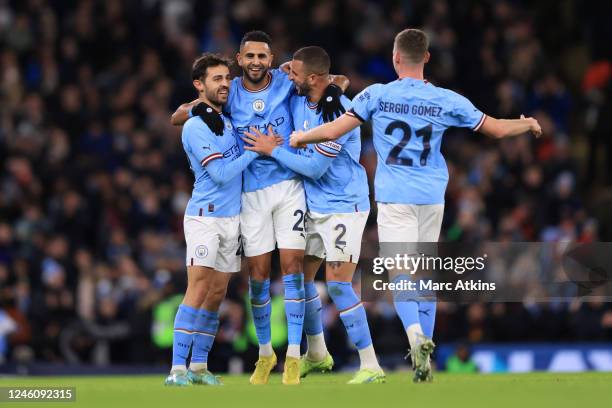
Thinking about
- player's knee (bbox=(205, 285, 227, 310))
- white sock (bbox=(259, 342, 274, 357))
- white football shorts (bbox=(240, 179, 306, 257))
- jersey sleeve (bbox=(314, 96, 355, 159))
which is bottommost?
white sock (bbox=(259, 342, 274, 357))

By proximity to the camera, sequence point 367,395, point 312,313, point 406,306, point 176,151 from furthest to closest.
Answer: point 176,151 < point 312,313 < point 406,306 < point 367,395

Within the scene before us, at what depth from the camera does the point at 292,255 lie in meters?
11.8

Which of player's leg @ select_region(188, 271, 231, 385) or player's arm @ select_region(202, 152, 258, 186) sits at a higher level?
player's arm @ select_region(202, 152, 258, 186)

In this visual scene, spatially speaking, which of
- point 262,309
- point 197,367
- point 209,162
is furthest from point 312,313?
point 209,162

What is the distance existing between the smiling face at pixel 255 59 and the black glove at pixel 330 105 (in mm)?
558

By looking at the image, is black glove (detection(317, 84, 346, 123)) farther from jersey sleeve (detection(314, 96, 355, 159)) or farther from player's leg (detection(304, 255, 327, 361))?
player's leg (detection(304, 255, 327, 361))

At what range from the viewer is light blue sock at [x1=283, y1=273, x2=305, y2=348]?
38.4ft

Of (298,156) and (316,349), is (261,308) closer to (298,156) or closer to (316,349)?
(316,349)

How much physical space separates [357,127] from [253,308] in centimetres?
181

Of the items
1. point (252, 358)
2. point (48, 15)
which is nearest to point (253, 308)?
point (252, 358)

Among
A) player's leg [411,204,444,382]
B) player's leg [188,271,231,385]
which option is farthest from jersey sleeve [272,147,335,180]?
player's leg [188,271,231,385]

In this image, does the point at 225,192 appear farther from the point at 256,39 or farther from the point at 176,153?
the point at 176,153

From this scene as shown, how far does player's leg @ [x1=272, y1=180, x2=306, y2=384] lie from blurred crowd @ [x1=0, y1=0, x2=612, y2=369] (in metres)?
6.45

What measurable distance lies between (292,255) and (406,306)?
3.84 ft
